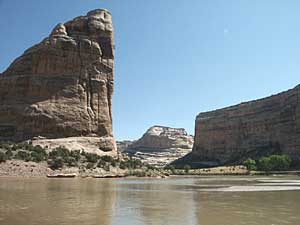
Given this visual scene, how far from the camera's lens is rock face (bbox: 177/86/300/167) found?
133 meters

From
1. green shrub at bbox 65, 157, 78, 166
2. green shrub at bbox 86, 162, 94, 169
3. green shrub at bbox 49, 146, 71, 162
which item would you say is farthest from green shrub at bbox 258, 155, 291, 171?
green shrub at bbox 49, 146, 71, 162

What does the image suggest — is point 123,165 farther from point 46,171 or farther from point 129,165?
point 46,171

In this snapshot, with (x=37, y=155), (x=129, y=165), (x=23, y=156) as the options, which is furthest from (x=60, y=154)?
(x=129, y=165)

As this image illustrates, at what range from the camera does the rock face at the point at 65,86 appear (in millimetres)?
87000

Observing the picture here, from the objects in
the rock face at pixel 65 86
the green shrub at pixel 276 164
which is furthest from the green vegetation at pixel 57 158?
the green shrub at pixel 276 164

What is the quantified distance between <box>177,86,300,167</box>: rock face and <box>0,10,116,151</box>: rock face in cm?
6836

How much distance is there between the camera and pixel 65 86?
93000mm

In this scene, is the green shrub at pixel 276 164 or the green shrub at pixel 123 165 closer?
the green shrub at pixel 123 165

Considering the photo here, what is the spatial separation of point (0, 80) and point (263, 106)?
349 feet

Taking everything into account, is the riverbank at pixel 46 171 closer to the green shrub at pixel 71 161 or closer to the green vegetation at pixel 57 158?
the green vegetation at pixel 57 158

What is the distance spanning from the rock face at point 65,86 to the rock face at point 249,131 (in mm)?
68355

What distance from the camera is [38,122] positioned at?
8594 cm

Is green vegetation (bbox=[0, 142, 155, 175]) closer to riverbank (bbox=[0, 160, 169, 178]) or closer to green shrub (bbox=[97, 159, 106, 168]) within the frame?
green shrub (bbox=[97, 159, 106, 168])

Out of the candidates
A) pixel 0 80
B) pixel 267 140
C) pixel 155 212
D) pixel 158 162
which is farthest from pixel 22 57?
pixel 158 162
